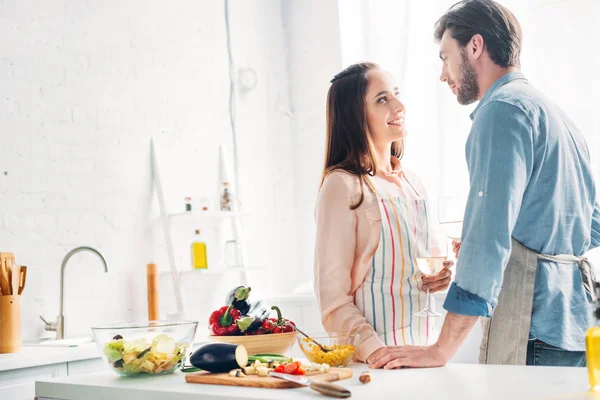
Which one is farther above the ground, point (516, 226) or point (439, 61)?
point (439, 61)

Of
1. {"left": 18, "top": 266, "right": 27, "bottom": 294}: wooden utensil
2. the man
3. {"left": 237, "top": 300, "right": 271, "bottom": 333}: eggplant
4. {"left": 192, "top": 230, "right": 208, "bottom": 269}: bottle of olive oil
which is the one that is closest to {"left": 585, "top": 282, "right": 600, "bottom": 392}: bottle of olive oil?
the man

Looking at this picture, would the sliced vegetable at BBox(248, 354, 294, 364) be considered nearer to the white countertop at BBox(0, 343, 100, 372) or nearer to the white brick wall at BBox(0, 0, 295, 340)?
the white countertop at BBox(0, 343, 100, 372)

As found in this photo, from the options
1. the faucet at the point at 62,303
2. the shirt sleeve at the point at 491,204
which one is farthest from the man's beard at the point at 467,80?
the faucet at the point at 62,303

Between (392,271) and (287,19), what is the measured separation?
117 inches

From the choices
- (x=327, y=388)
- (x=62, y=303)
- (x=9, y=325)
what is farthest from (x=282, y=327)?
(x=62, y=303)

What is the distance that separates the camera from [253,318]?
183 cm

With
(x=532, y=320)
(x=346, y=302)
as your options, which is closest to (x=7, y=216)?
(x=346, y=302)

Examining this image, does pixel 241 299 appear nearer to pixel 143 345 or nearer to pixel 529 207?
pixel 143 345

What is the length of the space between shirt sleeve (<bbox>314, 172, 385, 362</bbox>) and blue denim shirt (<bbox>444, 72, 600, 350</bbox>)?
0.48 meters

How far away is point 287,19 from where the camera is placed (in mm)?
4711

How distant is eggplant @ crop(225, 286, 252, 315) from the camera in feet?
6.10

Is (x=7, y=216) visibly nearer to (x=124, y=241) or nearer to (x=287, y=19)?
(x=124, y=241)

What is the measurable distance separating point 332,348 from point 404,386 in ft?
1.09

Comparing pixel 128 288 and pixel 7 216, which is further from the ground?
pixel 7 216
